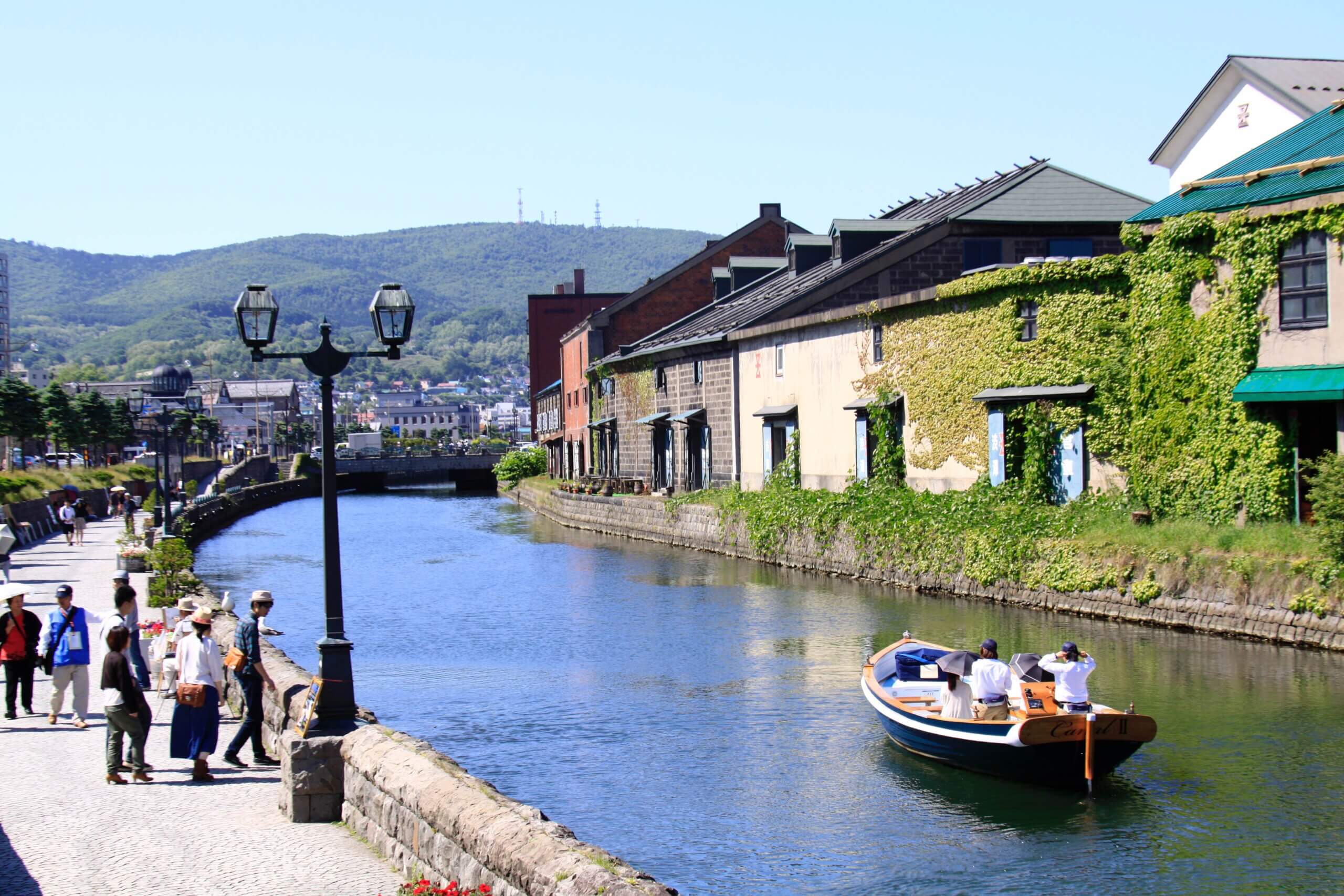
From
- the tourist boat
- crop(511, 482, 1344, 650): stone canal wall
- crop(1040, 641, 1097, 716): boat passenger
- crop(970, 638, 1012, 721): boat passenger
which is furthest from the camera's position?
crop(511, 482, 1344, 650): stone canal wall

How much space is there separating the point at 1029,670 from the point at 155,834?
1064cm

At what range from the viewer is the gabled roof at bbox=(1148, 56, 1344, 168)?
45.5m

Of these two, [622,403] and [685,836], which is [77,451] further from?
[685,836]

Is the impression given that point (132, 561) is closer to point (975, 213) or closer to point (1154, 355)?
point (1154, 355)

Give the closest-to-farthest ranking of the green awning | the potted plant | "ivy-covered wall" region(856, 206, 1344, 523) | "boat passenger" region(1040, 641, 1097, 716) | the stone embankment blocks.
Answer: the stone embankment blocks, "boat passenger" region(1040, 641, 1097, 716), the green awning, "ivy-covered wall" region(856, 206, 1344, 523), the potted plant

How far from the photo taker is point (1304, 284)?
2641cm

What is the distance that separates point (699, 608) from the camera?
32.8 metres

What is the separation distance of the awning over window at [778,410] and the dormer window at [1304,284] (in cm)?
2104

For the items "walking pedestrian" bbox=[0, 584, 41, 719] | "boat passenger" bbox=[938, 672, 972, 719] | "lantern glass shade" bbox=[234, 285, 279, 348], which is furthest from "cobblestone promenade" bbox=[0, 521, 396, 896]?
"boat passenger" bbox=[938, 672, 972, 719]

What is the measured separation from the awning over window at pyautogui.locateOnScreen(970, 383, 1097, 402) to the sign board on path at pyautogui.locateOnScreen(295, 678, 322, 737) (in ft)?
72.9

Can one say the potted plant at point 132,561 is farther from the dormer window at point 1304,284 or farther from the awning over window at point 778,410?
the dormer window at point 1304,284

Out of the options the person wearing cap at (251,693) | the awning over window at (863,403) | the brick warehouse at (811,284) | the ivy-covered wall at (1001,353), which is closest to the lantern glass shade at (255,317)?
the person wearing cap at (251,693)

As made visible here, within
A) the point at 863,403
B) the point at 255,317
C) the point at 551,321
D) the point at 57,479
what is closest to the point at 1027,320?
the point at 863,403

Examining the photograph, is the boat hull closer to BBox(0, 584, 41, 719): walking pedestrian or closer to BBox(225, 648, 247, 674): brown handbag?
BBox(225, 648, 247, 674): brown handbag
